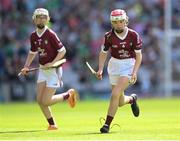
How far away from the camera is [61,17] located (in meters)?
34.1

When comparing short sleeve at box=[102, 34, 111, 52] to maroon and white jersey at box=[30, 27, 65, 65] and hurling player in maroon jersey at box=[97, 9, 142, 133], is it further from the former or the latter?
maroon and white jersey at box=[30, 27, 65, 65]

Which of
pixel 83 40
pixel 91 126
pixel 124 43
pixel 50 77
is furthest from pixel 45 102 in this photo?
pixel 83 40

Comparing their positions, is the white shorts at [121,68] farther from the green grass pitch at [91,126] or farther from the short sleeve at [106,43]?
the green grass pitch at [91,126]

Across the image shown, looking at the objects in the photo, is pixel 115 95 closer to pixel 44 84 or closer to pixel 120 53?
pixel 120 53

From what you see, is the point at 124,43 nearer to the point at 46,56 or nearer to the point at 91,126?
the point at 46,56

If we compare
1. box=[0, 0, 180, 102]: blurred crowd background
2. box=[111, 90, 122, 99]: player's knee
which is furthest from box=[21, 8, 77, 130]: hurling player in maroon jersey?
box=[0, 0, 180, 102]: blurred crowd background

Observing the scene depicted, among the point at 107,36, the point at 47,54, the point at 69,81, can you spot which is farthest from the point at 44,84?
the point at 69,81

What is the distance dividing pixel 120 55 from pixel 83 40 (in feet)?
58.6

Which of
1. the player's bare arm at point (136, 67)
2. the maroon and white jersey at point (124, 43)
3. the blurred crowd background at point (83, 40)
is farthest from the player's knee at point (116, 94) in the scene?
the blurred crowd background at point (83, 40)

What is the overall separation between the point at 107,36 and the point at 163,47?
60.6ft

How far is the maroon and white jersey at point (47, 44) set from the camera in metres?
16.1

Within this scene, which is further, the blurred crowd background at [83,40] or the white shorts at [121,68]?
the blurred crowd background at [83,40]

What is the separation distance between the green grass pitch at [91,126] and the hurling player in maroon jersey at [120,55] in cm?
80

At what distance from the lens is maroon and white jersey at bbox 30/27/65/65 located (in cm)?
1608
